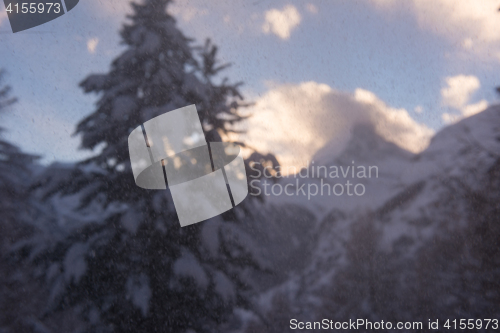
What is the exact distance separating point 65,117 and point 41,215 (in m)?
0.78

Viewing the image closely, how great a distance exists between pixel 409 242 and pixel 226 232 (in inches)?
57.0

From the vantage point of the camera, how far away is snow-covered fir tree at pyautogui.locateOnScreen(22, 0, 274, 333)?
8.32ft

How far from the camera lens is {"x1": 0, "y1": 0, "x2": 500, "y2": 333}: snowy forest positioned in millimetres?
2543

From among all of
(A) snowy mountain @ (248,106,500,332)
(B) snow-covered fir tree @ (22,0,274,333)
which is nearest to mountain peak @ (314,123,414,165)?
(A) snowy mountain @ (248,106,500,332)

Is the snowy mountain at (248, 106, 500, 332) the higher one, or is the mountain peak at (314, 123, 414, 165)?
the mountain peak at (314, 123, 414, 165)

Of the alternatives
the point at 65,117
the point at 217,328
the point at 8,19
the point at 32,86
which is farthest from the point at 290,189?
the point at 8,19

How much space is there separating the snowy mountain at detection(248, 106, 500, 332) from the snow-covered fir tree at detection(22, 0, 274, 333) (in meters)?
0.48

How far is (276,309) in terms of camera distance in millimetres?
2586

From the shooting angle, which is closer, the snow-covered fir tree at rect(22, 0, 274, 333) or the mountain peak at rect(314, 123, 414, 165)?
the snow-covered fir tree at rect(22, 0, 274, 333)

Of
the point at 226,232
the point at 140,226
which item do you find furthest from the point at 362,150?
the point at 140,226

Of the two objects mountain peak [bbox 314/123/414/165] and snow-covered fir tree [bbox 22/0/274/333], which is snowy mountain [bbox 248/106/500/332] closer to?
mountain peak [bbox 314/123/414/165]

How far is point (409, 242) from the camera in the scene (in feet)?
8.55

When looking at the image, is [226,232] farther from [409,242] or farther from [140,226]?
[409,242]

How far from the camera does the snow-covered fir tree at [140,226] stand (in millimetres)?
2537
